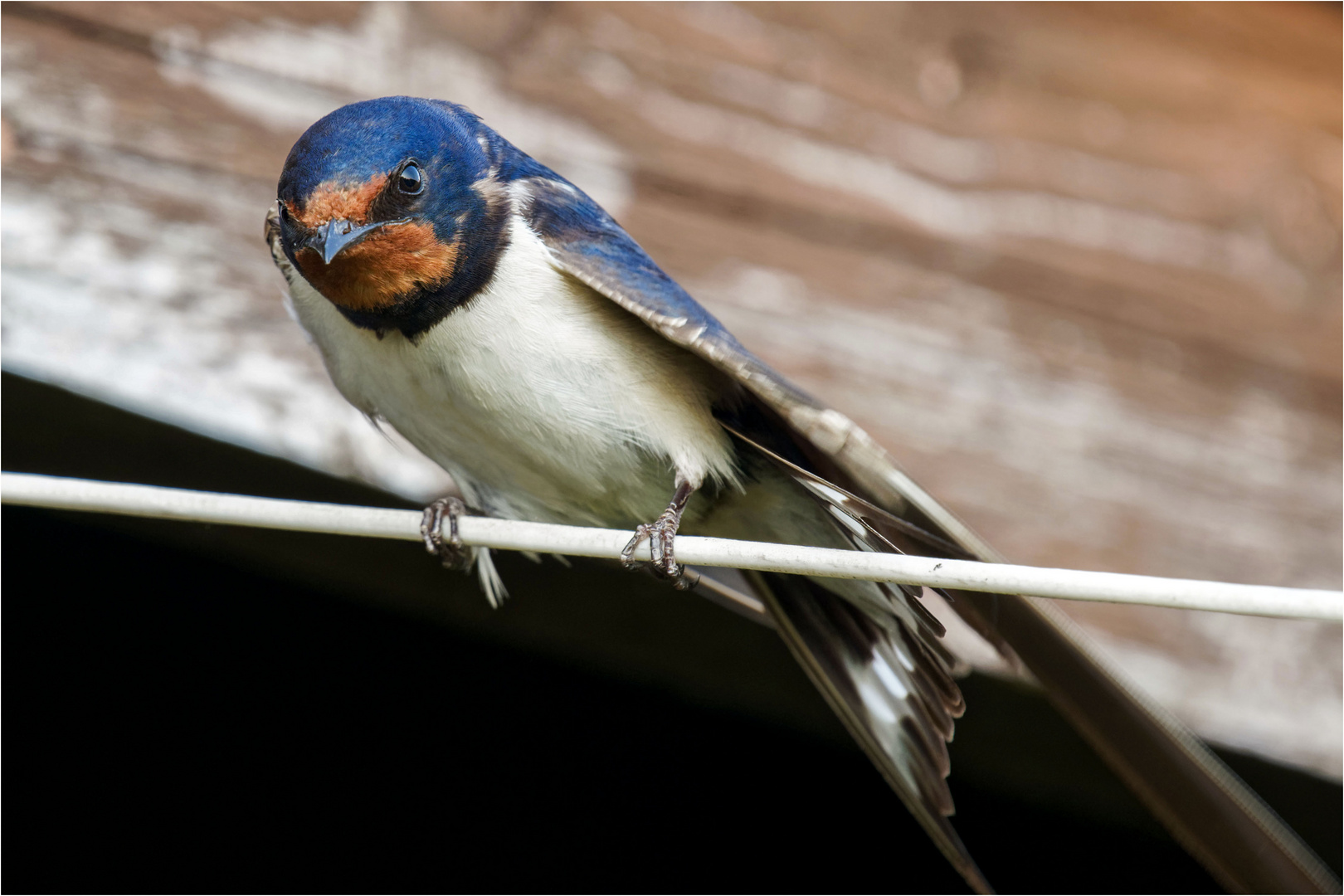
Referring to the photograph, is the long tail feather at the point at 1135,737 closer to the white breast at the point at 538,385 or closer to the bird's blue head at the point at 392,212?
the white breast at the point at 538,385

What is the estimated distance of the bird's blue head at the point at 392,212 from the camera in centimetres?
93

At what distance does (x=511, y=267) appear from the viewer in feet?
3.40

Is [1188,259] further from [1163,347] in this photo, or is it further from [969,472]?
[969,472]

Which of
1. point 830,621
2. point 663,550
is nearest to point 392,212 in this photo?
point 663,550

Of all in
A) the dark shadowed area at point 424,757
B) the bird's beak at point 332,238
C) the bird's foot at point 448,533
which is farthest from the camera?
the dark shadowed area at point 424,757

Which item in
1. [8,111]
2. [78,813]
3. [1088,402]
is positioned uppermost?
[1088,402]

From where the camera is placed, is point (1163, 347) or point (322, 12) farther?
point (1163, 347)

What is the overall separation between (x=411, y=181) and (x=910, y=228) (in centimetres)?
69

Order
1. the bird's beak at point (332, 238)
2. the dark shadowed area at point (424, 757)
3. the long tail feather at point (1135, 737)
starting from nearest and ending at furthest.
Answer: the long tail feather at point (1135, 737) → the bird's beak at point (332, 238) → the dark shadowed area at point (424, 757)

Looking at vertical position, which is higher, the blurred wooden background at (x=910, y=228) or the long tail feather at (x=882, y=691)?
the blurred wooden background at (x=910, y=228)

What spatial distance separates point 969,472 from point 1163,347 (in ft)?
1.23

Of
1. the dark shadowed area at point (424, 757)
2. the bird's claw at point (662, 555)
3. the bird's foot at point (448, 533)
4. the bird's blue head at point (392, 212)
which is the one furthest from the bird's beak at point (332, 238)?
the dark shadowed area at point (424, 757)

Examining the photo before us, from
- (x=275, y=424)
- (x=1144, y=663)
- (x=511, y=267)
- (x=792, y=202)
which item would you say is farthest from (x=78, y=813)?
(x=1144, y=663)

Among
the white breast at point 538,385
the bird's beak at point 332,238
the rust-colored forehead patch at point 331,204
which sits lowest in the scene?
the white breast at point 538,385
